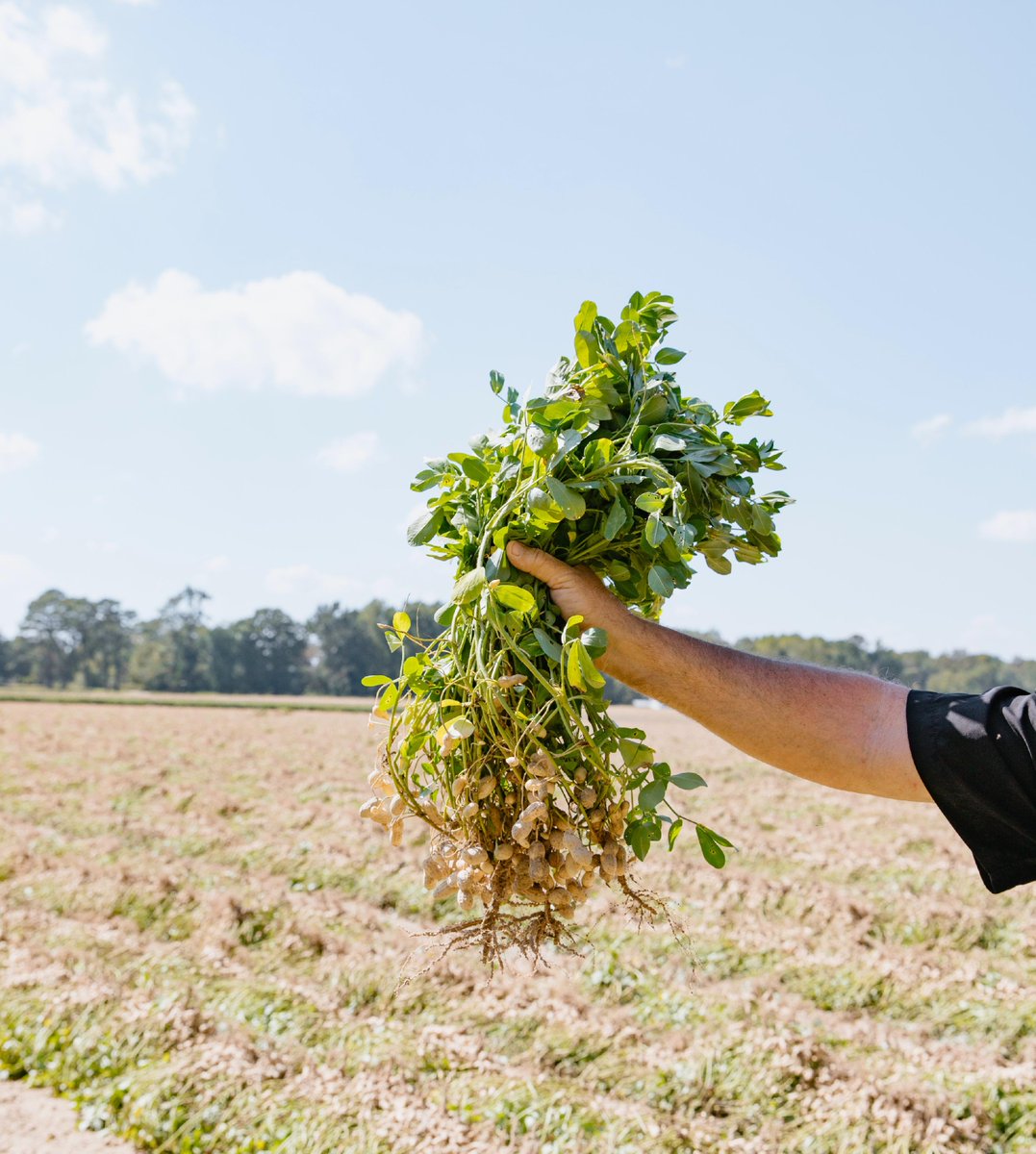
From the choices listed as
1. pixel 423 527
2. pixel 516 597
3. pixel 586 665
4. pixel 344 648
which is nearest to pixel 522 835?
pixel 586 665

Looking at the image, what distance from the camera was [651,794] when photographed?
1937 millimetres

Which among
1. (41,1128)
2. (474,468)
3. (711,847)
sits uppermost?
(474,468)

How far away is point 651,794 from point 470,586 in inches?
22.8

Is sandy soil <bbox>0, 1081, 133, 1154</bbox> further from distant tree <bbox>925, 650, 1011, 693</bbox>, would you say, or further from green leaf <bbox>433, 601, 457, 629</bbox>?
distant tree <bbox>925, 650, 1011, 693</bbox>

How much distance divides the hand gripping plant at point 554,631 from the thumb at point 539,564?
32mm

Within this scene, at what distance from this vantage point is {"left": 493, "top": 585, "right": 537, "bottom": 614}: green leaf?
1.89 m

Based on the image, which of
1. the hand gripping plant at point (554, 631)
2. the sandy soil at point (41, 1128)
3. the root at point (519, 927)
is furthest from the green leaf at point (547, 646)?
the sandy soil at point (41, 1128)

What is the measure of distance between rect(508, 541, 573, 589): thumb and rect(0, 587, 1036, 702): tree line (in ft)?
214

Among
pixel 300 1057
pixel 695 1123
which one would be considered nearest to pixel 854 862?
pixel 695 1123

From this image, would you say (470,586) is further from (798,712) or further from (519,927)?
(798,712)

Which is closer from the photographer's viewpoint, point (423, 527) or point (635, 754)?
point (635, 754)

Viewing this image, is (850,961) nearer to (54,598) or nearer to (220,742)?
(220,742)

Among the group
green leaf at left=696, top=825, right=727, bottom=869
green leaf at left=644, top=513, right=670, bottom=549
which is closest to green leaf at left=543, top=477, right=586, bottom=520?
green leaf at left=644, top=513, right=670, bottom=549

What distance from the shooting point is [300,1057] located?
5.72 metres
